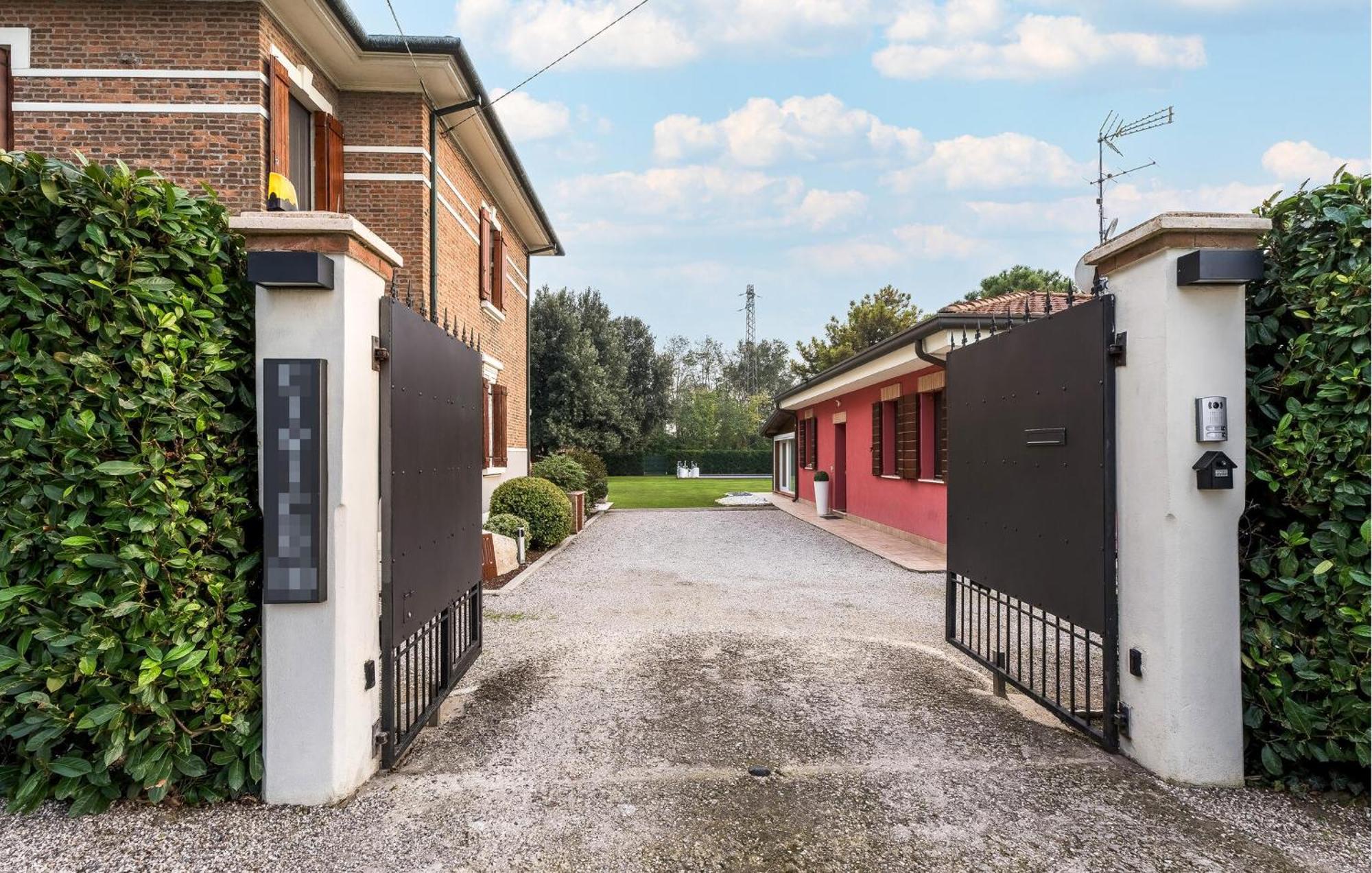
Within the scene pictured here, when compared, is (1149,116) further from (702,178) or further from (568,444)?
(568,444)

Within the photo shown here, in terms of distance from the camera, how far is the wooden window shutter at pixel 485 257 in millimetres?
11258

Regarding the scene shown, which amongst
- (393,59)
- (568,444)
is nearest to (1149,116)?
(393,59)

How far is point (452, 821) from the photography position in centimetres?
256

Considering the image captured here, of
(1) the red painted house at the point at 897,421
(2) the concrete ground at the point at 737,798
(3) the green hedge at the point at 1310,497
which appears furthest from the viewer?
(1) the red painted house at the point at 897,421

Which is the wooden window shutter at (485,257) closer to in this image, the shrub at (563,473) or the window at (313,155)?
the window at (313,155)

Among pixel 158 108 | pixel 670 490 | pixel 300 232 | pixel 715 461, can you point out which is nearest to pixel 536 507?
pixel 158 108

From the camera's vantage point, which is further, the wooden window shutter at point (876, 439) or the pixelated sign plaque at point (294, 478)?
the wooden window shutter at point (876, 439)

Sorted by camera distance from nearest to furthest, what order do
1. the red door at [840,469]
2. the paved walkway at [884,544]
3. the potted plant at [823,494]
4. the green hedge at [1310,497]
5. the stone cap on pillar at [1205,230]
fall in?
the green hedge at [1310,497]
the stone cap on pillar at [1205,230]
the paved walkway at [884,544]
the red door at [840,469]
the potted plant at [823,494]

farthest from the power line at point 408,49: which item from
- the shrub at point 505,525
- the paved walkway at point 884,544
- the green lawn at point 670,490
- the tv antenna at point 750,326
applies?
the tv antenna at point 750,326

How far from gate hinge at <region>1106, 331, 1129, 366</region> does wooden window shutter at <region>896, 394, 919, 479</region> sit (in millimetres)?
7431

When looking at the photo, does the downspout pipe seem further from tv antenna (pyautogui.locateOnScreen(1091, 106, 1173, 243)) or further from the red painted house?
tv antenna (pyautogui.locateOnScreen(1091, 106, 1173, 243))

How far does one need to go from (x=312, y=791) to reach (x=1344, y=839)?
3.90 m

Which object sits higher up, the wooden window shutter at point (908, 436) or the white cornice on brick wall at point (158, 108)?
the white cornice on brick wall at point (158, 108)

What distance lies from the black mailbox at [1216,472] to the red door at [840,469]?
1241 centimetres
